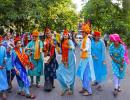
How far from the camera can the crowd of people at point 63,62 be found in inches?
451

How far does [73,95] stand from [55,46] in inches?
Result: 64.1

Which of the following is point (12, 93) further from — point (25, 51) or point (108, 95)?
point (108, 95)

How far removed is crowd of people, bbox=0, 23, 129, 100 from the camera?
37.6ft

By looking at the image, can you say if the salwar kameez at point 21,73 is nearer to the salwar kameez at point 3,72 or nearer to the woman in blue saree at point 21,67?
the woman in blue saree at point 21,67

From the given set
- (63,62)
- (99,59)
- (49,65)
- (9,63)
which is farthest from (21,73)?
(99,59)

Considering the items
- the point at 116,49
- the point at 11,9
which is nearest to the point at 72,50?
the point at 116,49

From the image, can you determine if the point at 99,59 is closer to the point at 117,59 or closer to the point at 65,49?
the point at 117,59

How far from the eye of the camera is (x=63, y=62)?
1195cm

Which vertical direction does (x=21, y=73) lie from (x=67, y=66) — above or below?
below

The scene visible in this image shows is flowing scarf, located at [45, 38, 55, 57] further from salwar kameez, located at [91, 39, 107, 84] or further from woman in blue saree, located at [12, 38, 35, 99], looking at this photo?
salwar kameez, located at [91, 39, 107, 84]

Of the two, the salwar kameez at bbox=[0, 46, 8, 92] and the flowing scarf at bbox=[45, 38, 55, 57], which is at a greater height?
the flowing scarf at bbox=[45, 38, 55, 57]

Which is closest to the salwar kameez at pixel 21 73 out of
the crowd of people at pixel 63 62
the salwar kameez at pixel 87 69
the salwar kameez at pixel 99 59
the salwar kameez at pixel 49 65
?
the crowd of people at pixel 63 62

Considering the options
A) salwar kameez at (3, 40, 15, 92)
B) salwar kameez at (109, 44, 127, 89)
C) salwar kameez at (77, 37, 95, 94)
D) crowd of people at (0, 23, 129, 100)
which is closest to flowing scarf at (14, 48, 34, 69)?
crowd of people at (0, 23, 129, 100)

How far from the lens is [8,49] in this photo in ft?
39.5
